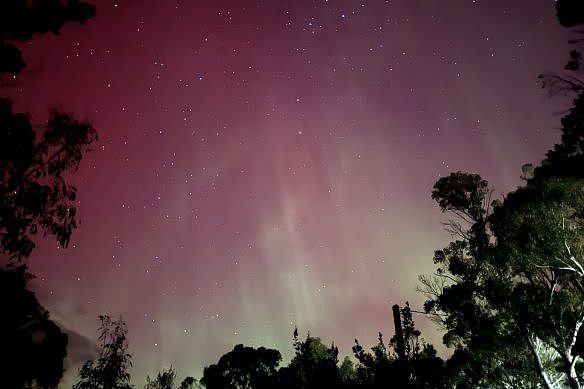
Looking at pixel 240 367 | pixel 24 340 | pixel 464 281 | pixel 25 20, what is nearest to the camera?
pixel 25 20

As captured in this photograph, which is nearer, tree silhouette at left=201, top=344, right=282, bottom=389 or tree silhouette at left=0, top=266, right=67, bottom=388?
tree silhouette at left=0, top=266, right=67, bottom=388

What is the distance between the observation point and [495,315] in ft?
66.4

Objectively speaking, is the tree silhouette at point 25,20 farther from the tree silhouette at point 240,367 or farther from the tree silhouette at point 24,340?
the tree silhouette at point 240,367

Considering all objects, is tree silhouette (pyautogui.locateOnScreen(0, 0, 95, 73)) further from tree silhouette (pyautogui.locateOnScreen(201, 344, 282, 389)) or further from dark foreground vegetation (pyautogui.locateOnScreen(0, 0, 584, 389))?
tree silhouette (pyautogui.locateOnScreen(201, 344, 282, 389))

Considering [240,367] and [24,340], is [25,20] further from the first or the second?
[240,367]

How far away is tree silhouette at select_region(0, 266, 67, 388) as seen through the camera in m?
9.50

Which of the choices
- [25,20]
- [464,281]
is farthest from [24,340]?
[464,281]

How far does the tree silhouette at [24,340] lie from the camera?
9500 millimetres

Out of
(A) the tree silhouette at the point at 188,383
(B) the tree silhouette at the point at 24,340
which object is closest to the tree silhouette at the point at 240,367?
(A) the tree silhouette at the point at 188,383

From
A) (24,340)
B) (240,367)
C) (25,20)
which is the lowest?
(24,340)

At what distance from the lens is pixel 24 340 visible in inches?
395

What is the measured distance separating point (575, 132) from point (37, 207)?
18312 millimetres

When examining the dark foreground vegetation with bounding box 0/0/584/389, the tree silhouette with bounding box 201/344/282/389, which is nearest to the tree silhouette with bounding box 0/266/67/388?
the dark foreground vegetation with bounding box 0/0/584/389

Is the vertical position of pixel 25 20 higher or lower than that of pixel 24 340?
higher
